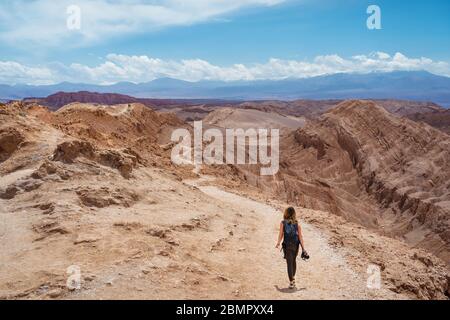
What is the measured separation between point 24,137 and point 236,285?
26.1 feet

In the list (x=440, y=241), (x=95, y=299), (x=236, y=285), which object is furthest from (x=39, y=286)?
(x=440, y=241)

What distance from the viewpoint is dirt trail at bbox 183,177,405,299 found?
732 cm

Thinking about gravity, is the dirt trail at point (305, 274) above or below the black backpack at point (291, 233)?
below

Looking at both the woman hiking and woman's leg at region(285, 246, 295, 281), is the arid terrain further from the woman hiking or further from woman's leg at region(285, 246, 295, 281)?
the woman hiking

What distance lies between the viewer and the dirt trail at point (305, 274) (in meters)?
7.32

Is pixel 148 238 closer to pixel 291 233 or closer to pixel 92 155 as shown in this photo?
pixel 291 233

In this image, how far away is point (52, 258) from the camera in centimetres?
763

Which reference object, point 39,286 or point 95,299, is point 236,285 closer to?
point 95,299

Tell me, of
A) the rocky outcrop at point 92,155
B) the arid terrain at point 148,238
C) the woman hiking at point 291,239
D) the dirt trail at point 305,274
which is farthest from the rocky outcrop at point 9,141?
the woman hiking at point 291,239

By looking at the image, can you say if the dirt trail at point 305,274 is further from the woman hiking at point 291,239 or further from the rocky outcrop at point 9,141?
the rocky outcrop at point 9,141

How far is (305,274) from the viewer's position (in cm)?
859

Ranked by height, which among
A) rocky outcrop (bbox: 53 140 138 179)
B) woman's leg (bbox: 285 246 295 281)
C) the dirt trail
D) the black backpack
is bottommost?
the dirt trail

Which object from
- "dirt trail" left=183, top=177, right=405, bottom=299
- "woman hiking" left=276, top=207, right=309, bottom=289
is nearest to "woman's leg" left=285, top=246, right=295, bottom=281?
"woman hiking" left=276, top=207, right=309, bottom=289

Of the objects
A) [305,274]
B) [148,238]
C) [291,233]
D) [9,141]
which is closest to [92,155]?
[9,141]
